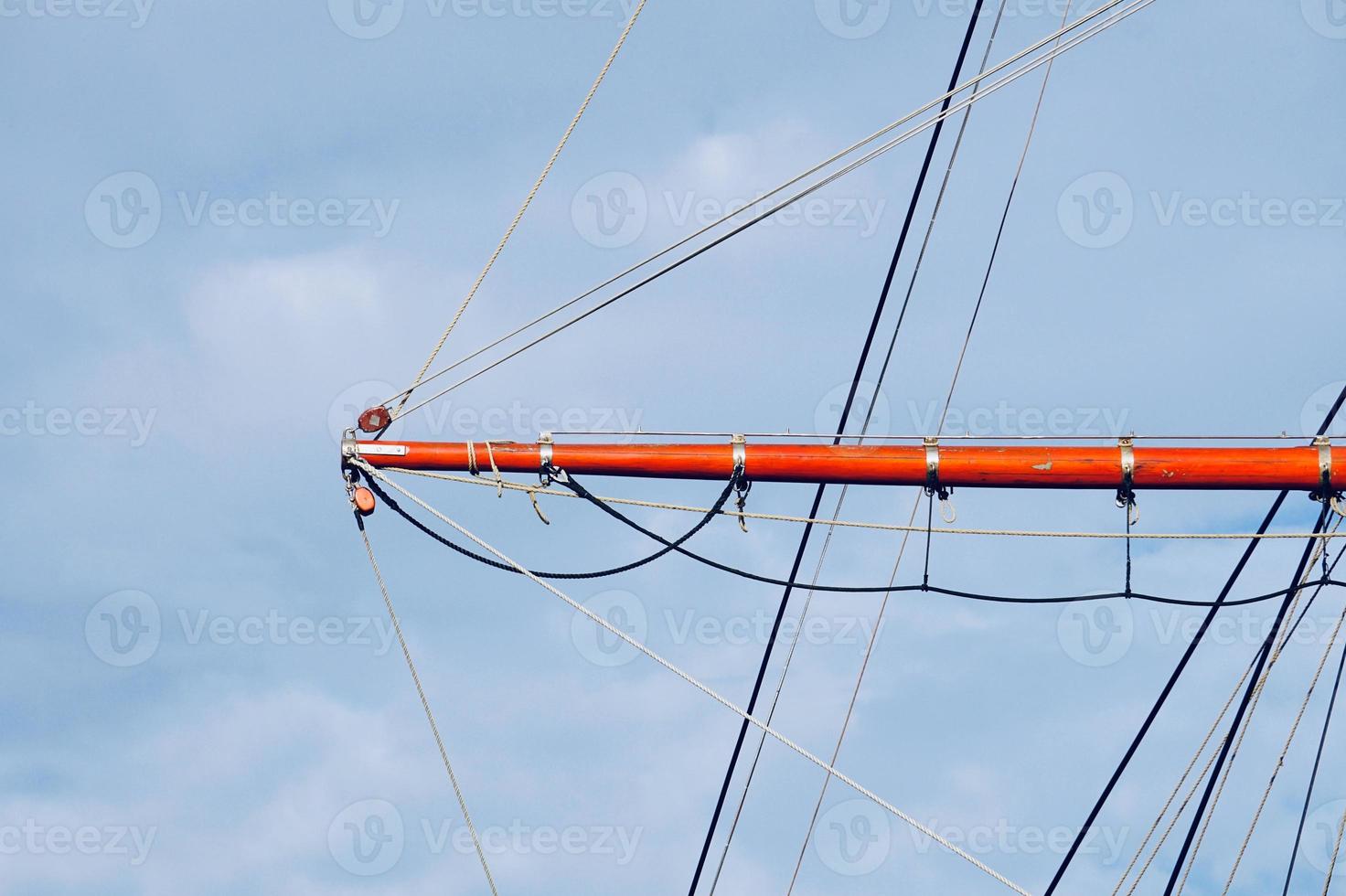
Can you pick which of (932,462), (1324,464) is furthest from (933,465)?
(1324,464)

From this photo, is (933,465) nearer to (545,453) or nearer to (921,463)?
(921,463)

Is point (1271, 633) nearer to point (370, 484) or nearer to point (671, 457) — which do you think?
point (671, 457)

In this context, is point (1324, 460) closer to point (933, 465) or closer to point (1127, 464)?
point (1127, 464)

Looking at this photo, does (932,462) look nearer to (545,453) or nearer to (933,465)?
(933,465)

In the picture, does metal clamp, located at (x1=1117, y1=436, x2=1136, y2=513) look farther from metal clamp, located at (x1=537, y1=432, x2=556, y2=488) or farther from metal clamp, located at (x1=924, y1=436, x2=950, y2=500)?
metal clamp, located at (x1=537, y1=432, x2=556, y2=488)

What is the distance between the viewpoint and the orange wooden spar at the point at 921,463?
1567 cm

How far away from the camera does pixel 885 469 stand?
1595cm

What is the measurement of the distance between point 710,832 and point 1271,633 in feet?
19.7

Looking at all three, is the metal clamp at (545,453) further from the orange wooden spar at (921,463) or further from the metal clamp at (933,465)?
the metal clamp at (933,465)

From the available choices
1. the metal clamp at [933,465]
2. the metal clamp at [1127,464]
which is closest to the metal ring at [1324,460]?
the metal clamp at [1127,464]

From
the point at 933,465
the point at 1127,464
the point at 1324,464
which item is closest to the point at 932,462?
the point at 933,465

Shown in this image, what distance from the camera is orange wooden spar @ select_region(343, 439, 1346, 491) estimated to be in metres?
15.7

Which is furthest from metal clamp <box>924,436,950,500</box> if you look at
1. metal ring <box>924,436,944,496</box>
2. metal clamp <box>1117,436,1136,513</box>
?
metal clamp <box>1117,436,1136,513</box>

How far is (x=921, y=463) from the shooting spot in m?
15.9
